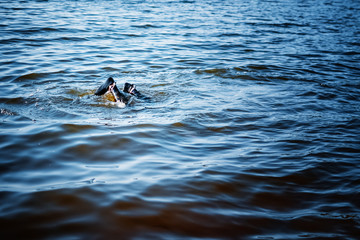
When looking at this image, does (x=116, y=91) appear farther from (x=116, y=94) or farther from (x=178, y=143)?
(x=178, y=143)

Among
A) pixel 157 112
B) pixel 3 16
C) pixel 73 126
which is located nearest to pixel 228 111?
pixel 157 112

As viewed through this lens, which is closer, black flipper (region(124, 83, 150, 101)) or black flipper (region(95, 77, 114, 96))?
black flipper (region(95, 77, 114, 96))

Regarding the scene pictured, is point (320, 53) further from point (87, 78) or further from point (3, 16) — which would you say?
point (3, 16)

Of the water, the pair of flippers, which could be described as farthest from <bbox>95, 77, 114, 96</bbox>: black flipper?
the water

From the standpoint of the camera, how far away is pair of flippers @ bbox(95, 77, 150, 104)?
16.8 feet

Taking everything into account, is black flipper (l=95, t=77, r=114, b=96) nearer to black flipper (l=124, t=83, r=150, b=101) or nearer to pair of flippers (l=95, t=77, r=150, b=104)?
pair of flippers (l=95, t=77, r=150, b=104)

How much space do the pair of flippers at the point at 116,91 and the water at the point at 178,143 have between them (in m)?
0.21

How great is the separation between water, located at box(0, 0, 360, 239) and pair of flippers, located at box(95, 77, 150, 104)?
21 cm

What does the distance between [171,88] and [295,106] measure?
2595mm

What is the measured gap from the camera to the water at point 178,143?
2.34 m

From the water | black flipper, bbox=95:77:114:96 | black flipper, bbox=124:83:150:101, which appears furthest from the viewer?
black flipper, bbox=124:83:150:101

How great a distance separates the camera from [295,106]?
17.5 feet

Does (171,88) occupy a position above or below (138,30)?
below

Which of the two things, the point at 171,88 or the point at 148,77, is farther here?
the point at 148,77
